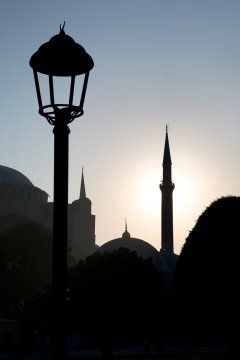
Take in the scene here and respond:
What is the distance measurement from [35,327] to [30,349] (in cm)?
441

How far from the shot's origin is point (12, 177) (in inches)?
3907

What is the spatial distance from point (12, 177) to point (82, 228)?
14.3 m

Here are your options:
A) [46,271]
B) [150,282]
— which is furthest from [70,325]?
[46,271]

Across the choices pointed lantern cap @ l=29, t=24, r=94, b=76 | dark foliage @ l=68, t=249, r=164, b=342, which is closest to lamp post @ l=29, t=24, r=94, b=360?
pointed lantern cap @ l=29, t=24, r=94, b=76

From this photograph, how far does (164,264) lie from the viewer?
63000mm

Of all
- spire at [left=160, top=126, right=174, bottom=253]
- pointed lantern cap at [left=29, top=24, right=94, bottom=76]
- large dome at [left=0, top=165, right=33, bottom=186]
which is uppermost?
large dome at [left=0, top=165, right=33, bottom=186]

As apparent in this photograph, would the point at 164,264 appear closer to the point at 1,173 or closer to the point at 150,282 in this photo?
the point at 150,282

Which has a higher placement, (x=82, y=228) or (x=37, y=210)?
(x=37, y=210)

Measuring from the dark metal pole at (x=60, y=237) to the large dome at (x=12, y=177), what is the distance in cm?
9350

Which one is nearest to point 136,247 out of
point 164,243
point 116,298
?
point 164,243

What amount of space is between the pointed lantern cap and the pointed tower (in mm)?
93539

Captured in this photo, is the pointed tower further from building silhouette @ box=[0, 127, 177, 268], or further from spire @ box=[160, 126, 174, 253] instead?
spire @ box=[160, 126, 174, 253]

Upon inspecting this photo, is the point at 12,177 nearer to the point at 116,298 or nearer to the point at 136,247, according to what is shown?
the point at 136,247

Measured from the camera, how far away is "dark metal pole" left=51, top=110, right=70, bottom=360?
4.64 metres
